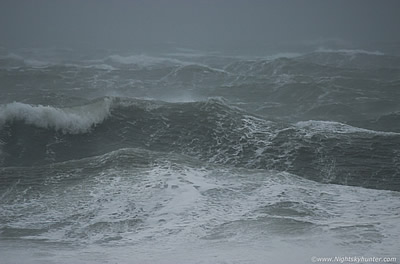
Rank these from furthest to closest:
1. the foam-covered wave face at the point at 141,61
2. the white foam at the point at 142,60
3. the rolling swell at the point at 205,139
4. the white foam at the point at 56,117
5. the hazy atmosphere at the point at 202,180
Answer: the white foam at the point at 142,60 → the foam-covered wave face at the point at 141,61 → the white foam at the point at 56,117 → the rolling swell at the point at 205,139 → the hazy atmosphere at the point at 202,180

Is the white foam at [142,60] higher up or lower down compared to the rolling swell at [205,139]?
higher up

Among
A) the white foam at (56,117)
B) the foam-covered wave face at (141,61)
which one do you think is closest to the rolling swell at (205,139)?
the white foam at (56,117)

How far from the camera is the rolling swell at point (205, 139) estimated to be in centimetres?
1202

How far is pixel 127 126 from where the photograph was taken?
15.6 meters

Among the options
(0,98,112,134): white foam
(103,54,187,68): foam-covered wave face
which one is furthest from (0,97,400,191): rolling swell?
(103,54,187,68): foam-covered wave face

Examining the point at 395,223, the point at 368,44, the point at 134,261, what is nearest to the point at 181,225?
the point at 134,261

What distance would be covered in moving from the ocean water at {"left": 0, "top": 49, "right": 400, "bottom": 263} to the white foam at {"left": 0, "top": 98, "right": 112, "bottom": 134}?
4 centimetres

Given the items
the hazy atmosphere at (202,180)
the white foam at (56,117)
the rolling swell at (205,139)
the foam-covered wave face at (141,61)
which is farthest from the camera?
the foam-covered wave face at (141,61)

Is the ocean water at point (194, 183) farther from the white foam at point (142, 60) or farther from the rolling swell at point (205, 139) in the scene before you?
the white foam at point (142, 60)

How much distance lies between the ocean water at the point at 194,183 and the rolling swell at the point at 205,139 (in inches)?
1.6

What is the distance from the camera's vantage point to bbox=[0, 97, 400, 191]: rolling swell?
12023 mm

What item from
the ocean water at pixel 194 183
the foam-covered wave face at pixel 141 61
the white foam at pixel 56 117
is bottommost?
the ocean water at pixel 194 183

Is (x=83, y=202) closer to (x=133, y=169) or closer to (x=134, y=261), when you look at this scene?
(x=133, y=169)

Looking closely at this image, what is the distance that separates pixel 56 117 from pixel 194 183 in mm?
6868
